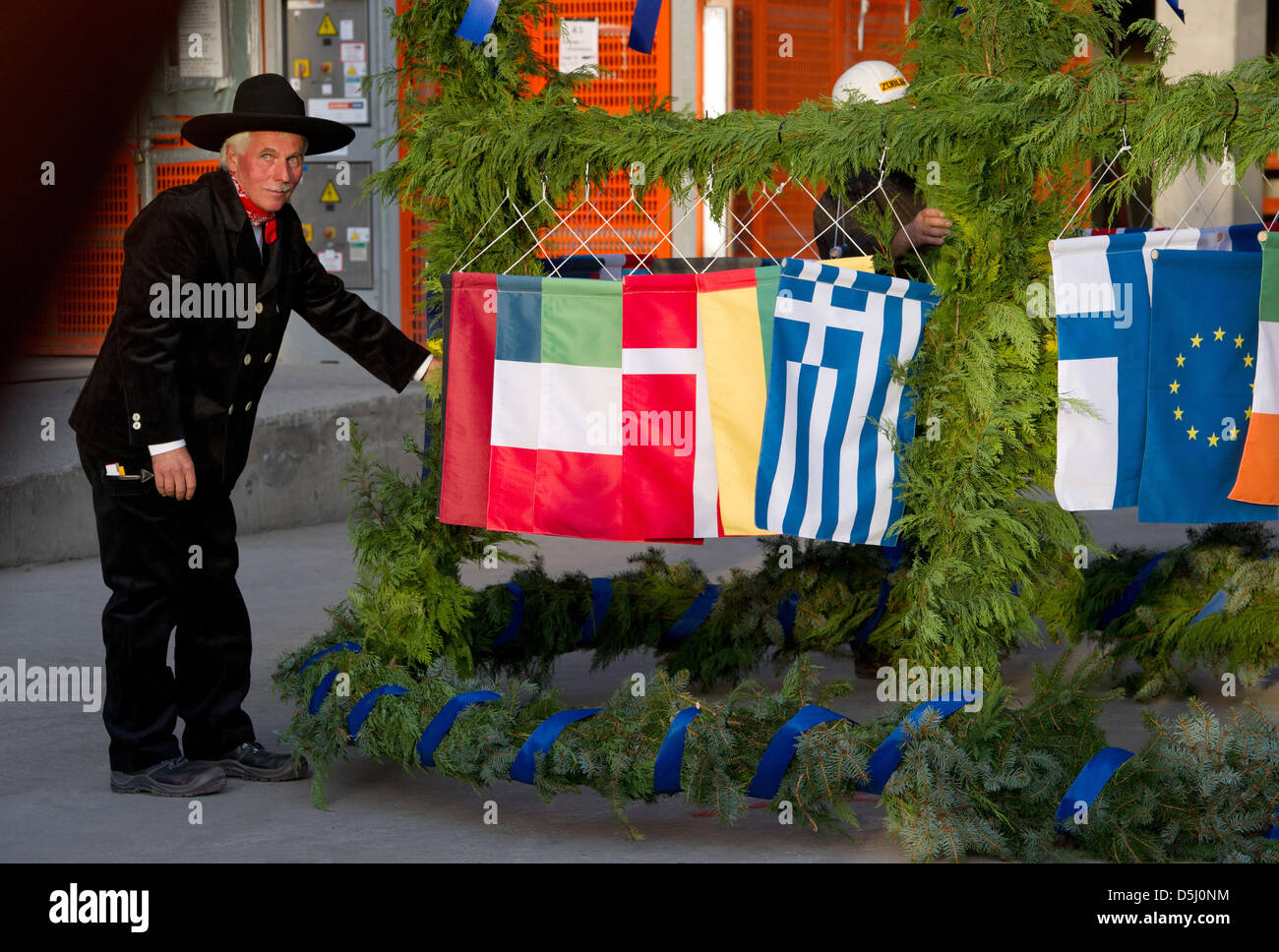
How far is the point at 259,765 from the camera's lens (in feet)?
15.0

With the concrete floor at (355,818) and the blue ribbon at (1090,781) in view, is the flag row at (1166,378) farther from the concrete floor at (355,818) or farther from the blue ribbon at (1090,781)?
the concrete floor at (355,818)

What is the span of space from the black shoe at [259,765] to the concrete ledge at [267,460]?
2863mm

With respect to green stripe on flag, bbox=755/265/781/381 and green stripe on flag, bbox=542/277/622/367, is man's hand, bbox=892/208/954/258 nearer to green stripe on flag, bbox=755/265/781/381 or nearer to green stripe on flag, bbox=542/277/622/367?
green stripe on flag, bbox=755/265/781/381

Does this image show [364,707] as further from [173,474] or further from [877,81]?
[877,81]

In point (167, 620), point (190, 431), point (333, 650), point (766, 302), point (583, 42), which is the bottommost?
point (333, 650)

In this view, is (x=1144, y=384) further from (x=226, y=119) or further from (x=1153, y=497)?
(x=226, y=119)

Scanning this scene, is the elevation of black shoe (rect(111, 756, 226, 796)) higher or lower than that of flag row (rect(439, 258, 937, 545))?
lower

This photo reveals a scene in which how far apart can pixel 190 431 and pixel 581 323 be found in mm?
1209

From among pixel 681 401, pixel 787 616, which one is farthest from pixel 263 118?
pixel 787 616

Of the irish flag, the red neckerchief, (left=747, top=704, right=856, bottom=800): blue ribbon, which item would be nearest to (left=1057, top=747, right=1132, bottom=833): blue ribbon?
(left=747, top=704, right=856, bottom=800): blue ribbon

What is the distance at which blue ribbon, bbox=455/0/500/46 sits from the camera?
4.39 m

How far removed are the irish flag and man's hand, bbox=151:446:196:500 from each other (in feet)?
9.88

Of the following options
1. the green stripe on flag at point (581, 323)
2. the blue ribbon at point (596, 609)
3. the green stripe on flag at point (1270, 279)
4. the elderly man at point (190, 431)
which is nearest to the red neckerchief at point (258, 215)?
the elderly man at point (190, 431)

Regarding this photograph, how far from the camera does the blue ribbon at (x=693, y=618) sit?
5660mm
